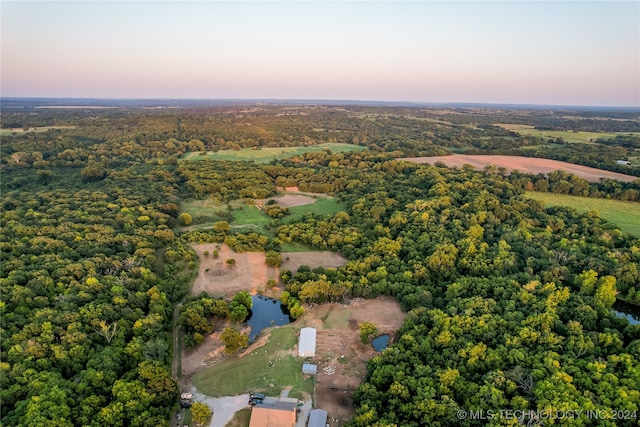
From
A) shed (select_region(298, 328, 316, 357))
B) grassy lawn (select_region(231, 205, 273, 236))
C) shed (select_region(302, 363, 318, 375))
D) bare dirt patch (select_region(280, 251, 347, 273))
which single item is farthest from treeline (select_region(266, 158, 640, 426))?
grassy lawn (select_region(231, 205, 273, 236))

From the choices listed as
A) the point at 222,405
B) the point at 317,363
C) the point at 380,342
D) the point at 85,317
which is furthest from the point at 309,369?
the point at 85,317

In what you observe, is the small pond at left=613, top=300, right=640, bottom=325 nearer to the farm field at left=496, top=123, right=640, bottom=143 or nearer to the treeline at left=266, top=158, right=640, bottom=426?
the treeline at left=266, top=158, right=640, bottom=426

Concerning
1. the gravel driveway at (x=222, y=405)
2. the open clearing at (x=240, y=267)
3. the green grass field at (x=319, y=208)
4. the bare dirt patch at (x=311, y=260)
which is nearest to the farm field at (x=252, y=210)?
the green grass field at (x=319, y=208)

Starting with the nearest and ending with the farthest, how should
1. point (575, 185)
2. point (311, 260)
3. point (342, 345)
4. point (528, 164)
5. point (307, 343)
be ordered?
1. point (307, 343)
2. point (342, 345)
3. point (311, 260)
4. point (575, 185)
5. point (528, 164)

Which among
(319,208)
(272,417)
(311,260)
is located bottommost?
(272,417)

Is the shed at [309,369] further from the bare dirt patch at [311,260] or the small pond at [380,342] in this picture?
the bare dirt patch at [311,260]

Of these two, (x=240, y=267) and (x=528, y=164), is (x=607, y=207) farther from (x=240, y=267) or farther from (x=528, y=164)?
(x=240, y=267)

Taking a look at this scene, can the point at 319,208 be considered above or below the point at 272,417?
above
